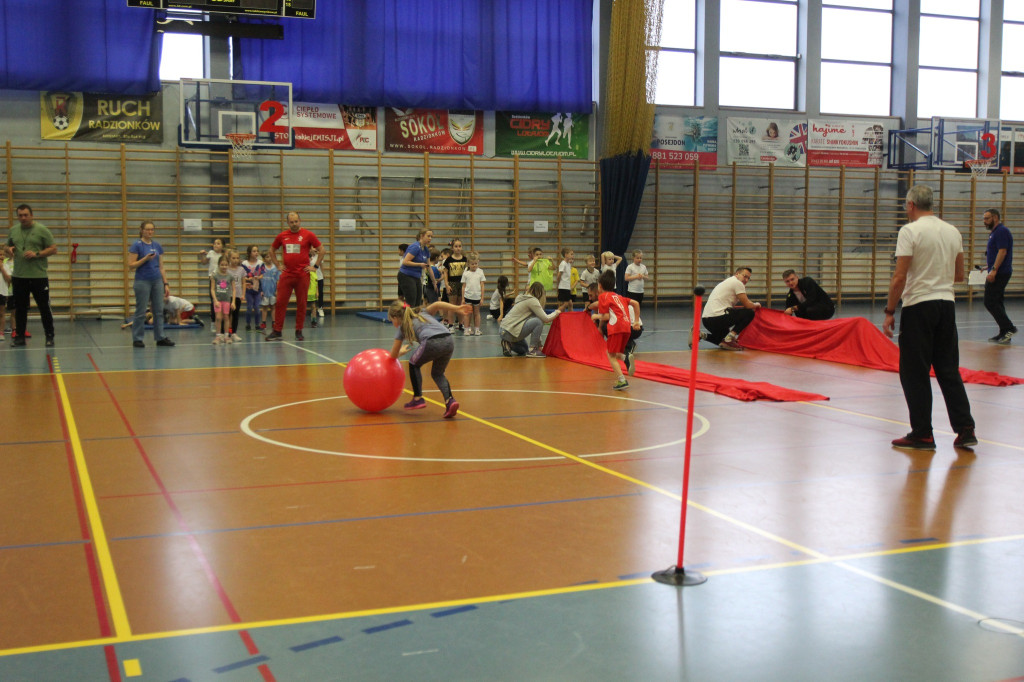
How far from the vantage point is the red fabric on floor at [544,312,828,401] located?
9.20m

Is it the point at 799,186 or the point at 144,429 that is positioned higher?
the point at 799,186

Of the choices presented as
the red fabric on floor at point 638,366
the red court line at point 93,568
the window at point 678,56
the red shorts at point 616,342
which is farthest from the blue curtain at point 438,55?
the red court line at point 93,568

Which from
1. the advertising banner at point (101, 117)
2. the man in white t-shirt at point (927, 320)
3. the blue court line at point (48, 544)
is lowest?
the blue court line at point (48, 544)

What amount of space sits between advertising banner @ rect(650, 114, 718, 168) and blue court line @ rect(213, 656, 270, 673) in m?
21.1

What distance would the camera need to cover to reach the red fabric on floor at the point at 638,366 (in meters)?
9.20

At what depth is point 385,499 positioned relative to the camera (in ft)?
17.6

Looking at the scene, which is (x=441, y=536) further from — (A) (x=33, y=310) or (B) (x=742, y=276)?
(A) (x=33, y=310)

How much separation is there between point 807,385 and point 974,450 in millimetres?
3354

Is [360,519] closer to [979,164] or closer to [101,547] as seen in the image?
[101,547]

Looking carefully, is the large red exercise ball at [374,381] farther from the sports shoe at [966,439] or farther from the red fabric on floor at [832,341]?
the red fabric on floor at [832,341]

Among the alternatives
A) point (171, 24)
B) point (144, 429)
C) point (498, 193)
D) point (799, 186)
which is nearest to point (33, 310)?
point (171, 24)

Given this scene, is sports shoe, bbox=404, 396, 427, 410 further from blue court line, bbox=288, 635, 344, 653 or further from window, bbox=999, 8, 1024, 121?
window, bbox=999, 8, 1024, 121

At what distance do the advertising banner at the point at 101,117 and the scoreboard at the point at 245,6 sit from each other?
2755 millimetres

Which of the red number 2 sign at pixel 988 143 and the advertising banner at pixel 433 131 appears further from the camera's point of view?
the red number 2 sign at pixel 988 143
